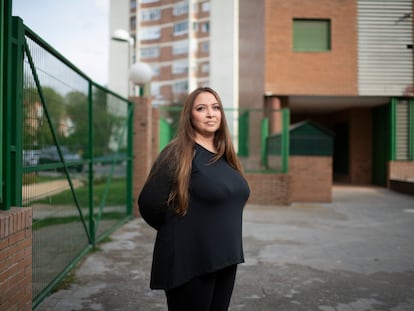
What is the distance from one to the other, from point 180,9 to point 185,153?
65.6 metres

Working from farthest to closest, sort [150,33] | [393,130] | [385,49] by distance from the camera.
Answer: [150,33] → [393,130] → [385,49]

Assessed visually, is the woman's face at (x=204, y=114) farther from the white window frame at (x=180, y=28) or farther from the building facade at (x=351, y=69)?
the white window frame at (x=180, y=28)

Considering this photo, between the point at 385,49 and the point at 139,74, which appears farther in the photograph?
the point at 385,49

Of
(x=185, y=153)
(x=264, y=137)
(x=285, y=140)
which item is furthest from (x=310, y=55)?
(x=185, y=153)

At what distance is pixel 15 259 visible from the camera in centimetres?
309

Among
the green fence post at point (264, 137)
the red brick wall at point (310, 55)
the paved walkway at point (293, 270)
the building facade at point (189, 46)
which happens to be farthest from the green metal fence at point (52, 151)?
the building facade at point (189, 46)

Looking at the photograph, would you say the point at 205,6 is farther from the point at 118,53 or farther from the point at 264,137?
the point at 264,137

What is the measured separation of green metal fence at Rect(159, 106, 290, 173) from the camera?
13.0 m

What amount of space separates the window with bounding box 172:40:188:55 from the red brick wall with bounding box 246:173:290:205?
5237 centimetres

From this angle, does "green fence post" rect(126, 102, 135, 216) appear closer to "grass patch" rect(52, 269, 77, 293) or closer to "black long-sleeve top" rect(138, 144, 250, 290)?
"grass patch" rect(52, 269, 77, 293)

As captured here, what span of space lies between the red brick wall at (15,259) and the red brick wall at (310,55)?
1529 centimetres

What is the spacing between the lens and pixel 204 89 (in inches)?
112

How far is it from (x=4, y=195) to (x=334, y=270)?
4189mm

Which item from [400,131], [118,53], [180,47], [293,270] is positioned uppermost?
[118,53]
